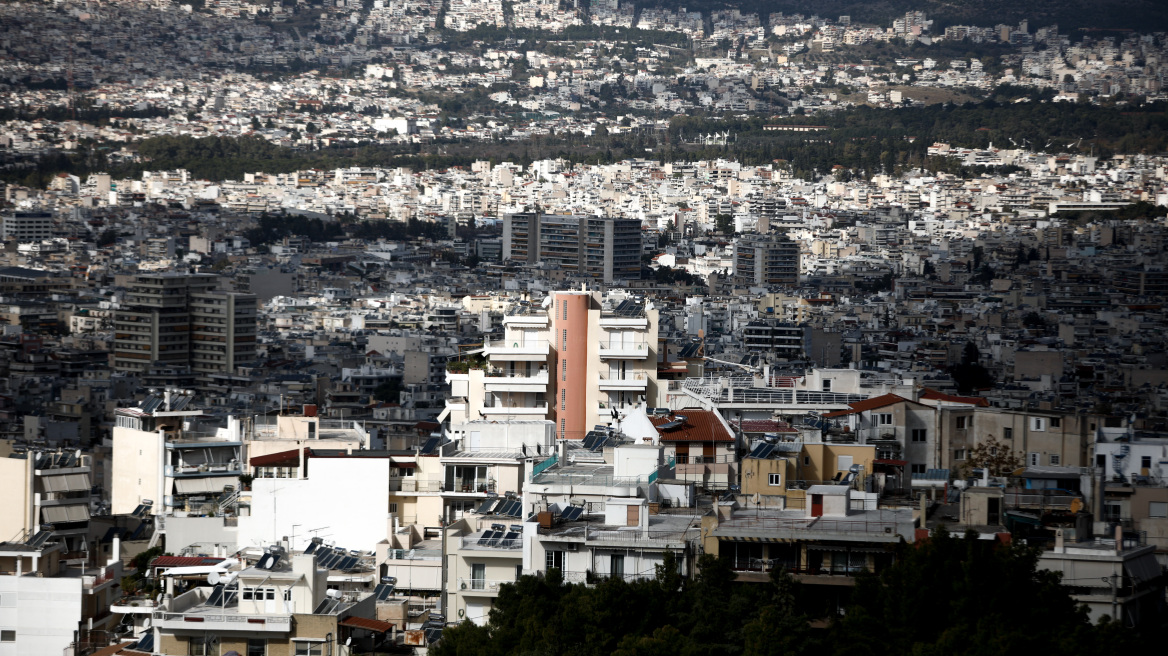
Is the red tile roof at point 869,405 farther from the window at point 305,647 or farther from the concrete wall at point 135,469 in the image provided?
the window at point 305,647

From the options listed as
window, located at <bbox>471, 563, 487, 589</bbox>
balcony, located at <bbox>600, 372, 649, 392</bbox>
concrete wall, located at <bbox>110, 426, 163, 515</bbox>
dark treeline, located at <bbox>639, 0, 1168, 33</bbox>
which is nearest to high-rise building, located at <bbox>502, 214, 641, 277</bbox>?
dark treeline, located at <bbox>639, 0, 1168, 33</bbox>

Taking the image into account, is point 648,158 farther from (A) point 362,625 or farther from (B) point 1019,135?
(A) point 362,625

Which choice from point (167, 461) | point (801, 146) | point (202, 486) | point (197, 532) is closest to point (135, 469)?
point (167, 461)

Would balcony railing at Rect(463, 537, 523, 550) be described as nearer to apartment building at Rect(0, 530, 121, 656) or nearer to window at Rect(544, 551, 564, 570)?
window at Rect(544, 551, 564, 570)

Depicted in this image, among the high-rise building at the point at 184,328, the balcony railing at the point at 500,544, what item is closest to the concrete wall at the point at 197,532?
the balcony railing at the point at 500,544

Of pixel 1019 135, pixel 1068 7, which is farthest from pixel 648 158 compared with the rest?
pixel 1068 7

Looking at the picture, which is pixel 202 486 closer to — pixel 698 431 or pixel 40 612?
pixel 40 612
